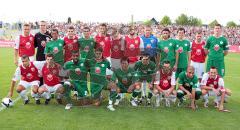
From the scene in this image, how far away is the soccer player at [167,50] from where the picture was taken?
9.59m

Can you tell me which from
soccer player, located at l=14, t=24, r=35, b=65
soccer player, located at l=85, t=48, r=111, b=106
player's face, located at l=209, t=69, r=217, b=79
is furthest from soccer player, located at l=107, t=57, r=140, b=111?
soccer player, located at l=14, t=24, r=35, b=65

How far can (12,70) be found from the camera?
15211 millimetres

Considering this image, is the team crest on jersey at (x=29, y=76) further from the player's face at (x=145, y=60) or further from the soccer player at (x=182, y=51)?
the soccer player at (x=182, y=51)

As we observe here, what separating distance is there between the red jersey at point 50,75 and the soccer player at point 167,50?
2.46 meters

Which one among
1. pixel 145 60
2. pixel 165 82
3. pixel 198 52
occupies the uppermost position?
pixel 198 52

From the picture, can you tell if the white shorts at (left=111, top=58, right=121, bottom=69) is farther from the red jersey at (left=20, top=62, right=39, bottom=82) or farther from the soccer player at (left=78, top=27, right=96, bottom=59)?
the red jersey at (left=20, top=62, right=39, bottom=82)

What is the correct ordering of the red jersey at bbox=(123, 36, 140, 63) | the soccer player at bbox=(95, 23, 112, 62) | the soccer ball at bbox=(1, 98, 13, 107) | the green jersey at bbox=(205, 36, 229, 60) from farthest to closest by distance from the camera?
the green jersey at bbox=(205, 36, 229, 60) < the red jersey at bbox=(123, 36, 140, 63) < the soccer player at bbox=(95, 23, 112, 62) < the soccer ball at bbox=(1, 98, 13, 107)

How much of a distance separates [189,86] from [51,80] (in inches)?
120

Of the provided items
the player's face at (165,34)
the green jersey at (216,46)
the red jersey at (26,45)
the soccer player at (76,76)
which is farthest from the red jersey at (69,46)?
the green jersey at (216,46)

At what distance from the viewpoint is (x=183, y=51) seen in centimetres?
980

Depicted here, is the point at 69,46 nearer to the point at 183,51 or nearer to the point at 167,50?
the point at 167,50

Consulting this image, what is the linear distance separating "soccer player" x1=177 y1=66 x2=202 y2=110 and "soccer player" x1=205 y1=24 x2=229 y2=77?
1.38 meters

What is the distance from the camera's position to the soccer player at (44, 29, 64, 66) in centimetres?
894

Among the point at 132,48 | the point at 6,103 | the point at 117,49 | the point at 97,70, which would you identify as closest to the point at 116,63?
the point at 117,49
